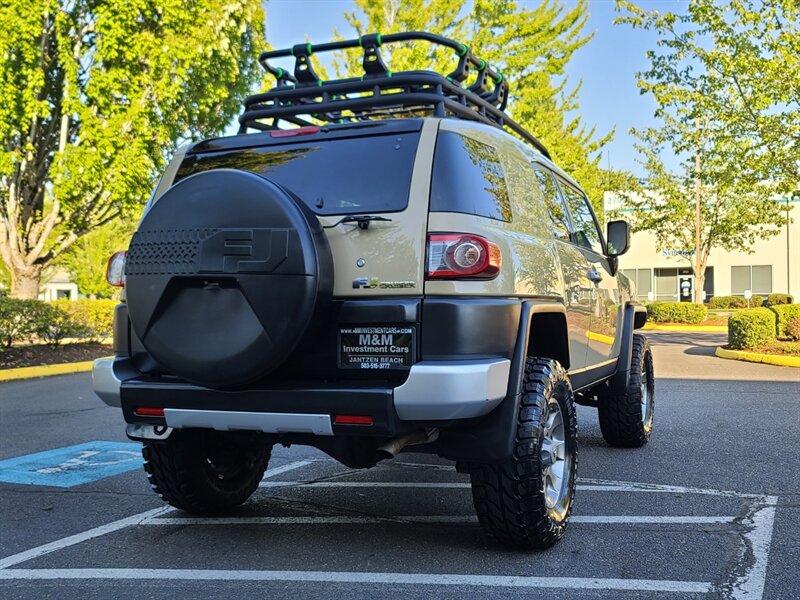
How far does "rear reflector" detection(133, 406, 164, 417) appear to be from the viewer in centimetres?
356

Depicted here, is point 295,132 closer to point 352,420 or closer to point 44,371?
point 352,420

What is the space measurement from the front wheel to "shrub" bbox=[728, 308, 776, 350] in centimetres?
1371

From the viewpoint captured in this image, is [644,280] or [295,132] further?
[644,280]

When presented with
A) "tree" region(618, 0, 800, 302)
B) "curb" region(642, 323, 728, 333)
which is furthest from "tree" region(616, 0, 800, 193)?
"curb" region(642, 323, 728, 333)

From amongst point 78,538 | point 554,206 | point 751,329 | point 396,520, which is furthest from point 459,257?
point 751,329

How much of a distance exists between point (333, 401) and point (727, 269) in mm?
44385

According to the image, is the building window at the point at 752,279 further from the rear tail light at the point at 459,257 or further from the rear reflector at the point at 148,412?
the rear reflector at the point at 148,412

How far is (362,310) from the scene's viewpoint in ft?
11.1

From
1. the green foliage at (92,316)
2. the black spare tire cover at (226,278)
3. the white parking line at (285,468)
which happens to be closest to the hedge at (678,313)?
the green foliage at (92,316)

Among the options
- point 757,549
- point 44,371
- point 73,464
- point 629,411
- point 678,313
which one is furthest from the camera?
point 678,313

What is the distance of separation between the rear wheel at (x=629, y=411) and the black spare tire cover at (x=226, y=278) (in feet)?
11.8

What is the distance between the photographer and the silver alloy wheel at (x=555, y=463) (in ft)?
12.3

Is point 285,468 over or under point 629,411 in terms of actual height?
under

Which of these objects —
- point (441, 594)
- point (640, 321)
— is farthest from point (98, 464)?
point (640, 321)
